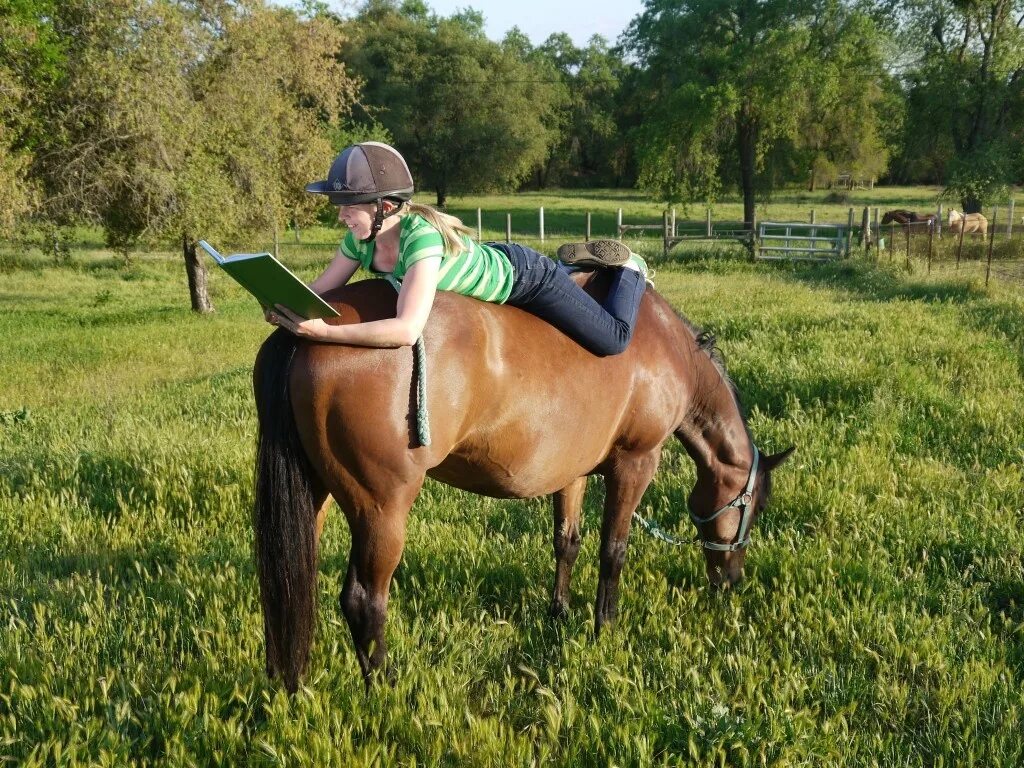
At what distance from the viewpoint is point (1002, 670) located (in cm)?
320

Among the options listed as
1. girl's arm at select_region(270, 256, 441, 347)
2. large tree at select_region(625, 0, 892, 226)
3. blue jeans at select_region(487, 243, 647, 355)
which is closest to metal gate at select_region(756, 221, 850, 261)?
large tree at select_region(625, 0, 892, 226)

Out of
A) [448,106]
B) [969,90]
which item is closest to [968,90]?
[969,90]

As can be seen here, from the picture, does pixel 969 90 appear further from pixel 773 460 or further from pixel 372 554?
pixel 372 554

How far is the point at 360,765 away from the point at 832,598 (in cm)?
242

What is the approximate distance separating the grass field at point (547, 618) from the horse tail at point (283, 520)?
0.20 m

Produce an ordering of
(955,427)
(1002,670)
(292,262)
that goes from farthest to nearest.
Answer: (292,262) < (955,427) < (1002,670)

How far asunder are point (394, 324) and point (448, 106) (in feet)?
164

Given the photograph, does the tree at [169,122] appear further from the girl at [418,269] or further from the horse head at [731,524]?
the horse head at [731,524]

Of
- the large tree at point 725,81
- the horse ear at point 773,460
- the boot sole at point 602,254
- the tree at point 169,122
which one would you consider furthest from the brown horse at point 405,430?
the large tree at point 725,81

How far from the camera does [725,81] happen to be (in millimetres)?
27844

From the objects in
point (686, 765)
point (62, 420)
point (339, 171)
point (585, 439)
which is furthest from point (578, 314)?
point (62, 420)

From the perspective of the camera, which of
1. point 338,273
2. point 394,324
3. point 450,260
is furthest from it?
point 338,273

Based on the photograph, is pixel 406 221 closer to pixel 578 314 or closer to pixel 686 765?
pixel 578 314

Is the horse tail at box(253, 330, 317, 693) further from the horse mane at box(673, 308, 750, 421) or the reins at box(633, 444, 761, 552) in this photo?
the horse mane at box(673, 308, 750, 421)
